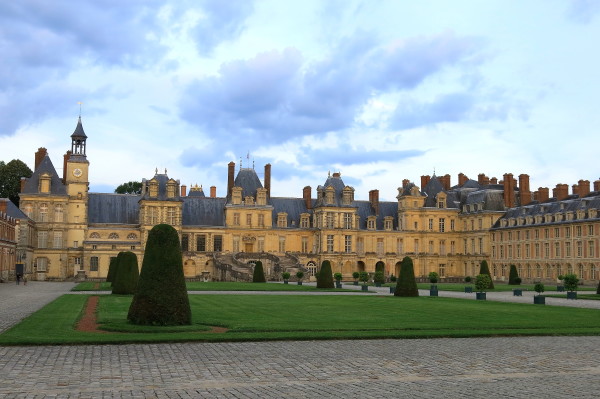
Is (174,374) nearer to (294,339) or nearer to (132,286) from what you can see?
(294,339)

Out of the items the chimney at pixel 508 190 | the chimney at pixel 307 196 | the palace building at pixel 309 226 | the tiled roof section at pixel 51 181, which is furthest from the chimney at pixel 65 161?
the chimney at pixel 508 190

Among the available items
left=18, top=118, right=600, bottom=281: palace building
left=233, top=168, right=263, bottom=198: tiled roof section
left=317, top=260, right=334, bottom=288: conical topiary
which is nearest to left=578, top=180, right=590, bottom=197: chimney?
left=18, top=118, right=600, bottom=281: palace building

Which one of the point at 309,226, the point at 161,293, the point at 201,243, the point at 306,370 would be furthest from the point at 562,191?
the point at 306,370

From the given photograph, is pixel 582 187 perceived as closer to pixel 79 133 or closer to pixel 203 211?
pixel 203 211

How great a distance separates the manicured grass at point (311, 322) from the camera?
55.4 ft

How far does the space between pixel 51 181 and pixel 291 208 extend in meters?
27.1

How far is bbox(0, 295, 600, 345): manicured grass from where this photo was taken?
664 inches

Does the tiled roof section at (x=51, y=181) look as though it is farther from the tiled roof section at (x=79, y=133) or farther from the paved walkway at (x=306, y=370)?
the paved walkway at (x=306, y=370)

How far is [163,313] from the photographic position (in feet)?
60.7

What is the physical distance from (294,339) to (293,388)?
20.2 feet

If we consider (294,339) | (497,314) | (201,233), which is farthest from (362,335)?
(201,233)

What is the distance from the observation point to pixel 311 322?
20.8 metres

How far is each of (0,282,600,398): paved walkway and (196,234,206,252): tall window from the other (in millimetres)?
57717

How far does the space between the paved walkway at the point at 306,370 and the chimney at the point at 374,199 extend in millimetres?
65658
